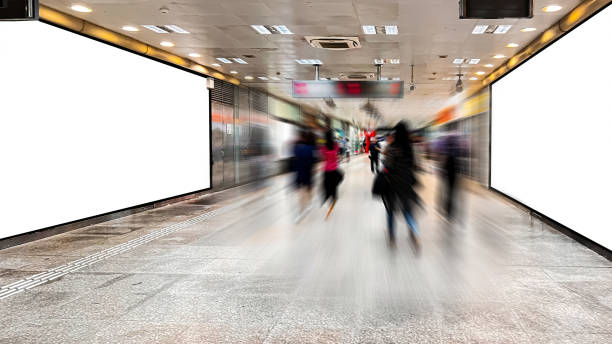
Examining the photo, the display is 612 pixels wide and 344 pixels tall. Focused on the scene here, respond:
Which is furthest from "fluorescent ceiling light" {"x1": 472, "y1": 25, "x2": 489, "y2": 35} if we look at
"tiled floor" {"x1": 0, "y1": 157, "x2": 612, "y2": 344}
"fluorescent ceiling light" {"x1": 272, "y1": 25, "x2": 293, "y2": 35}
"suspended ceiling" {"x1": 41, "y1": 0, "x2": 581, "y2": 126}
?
"tiled floor" {"x1": 0, "y1": 157, "x2": 612, "y2": 344}

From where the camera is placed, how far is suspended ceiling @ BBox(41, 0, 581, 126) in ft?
25.3

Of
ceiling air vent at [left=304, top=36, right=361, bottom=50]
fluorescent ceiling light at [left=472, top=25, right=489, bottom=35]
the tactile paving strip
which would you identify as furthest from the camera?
ceiling air vent at [left=304, top=36, right=361, bottom=50]

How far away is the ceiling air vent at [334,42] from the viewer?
32.7ft

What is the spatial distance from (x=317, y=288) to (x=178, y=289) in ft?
4.52

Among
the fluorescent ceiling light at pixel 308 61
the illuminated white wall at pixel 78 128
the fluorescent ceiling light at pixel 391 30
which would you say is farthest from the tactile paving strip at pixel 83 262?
the fluorescent ceiling light at pixel 308 61

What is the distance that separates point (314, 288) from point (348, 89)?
28.6 feet

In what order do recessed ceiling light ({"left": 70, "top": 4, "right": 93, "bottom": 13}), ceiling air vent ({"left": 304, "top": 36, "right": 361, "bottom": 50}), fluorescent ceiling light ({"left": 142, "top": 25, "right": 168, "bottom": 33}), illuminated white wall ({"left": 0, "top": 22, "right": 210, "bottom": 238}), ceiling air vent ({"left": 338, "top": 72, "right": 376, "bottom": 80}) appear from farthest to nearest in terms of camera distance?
ceiling air vent ({"left": 338, "top": 72, "right": 376, "bottom": 80}) → ceiling air vent ({"left": 304, "top": 36, "right": 361, "bottom": 50}) → fluorescent ceiling light ({"left": 142, "top": 25, "right": 168, "bottom": 33}) → recessed ceiling light ({"left": 70, "top": 4, "right": 93, "bottom": 13}) → illuminated white wall ({"left": 0, "top": 22, "right": 210, "bottom": 238})

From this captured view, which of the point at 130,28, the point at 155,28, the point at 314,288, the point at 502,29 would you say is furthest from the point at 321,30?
the point at 314,288

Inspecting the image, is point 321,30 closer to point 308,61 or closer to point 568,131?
point 308,61

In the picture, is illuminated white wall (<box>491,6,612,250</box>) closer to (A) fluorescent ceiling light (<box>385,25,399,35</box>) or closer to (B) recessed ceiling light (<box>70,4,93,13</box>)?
(A) fluorescent ceiling light (<box>385,25,399,35</box>)

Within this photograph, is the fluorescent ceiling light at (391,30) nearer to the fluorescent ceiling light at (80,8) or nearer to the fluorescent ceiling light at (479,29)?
the fluorescent ceiling light at (479,29)

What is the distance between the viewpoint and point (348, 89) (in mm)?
12867

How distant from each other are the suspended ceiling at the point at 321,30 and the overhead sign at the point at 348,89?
0.57m

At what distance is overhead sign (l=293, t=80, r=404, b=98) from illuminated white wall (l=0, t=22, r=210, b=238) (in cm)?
335
